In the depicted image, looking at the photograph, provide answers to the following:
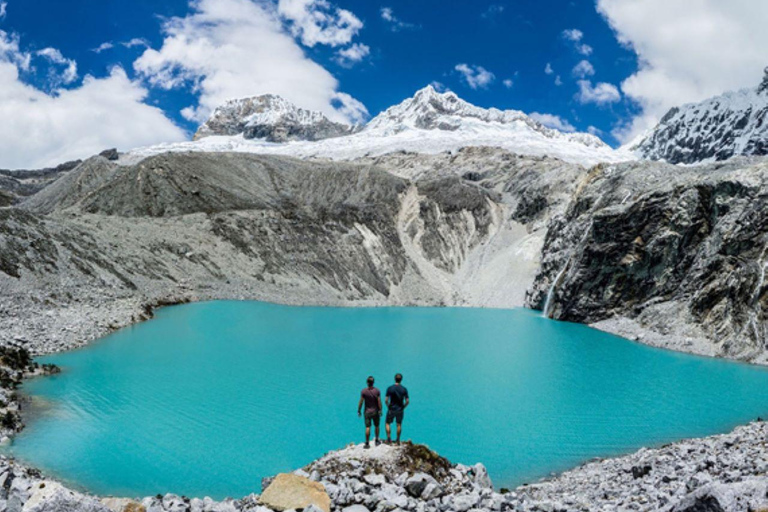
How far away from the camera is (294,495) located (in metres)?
10.1

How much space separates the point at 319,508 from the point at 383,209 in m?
91.1

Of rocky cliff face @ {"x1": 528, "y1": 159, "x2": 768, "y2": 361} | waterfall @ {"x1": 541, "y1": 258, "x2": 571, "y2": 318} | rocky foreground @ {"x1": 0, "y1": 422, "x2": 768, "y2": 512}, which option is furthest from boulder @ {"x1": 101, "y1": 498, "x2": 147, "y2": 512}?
waterfall @ {"x1": 541, "y1": 258, "x2": 571, "y2": 318}

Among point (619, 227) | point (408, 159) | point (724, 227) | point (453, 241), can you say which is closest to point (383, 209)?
point (453, 241)

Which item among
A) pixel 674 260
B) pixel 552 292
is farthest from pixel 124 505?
pixel 552 292

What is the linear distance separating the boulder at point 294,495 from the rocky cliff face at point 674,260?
1613 inches

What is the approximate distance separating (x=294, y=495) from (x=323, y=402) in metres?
15.0

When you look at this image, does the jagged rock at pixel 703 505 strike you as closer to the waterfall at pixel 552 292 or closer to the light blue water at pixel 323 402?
the light blue water at pixel 323 402

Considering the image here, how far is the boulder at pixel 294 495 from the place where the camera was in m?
9.90

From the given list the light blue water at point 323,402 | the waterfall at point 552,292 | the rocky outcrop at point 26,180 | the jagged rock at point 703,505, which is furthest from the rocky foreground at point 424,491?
the rocky outcrop at point 26,180

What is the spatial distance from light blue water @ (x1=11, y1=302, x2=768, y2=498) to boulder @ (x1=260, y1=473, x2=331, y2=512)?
19.7ft

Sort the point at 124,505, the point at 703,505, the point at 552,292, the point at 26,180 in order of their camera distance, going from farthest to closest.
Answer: the point at 26,180 < the point at 552,292 < the point at 124,505 < the point at 703,505

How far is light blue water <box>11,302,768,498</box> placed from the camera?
18078mm

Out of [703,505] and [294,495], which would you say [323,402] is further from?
[703,505]

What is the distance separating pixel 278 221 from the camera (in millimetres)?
84688
